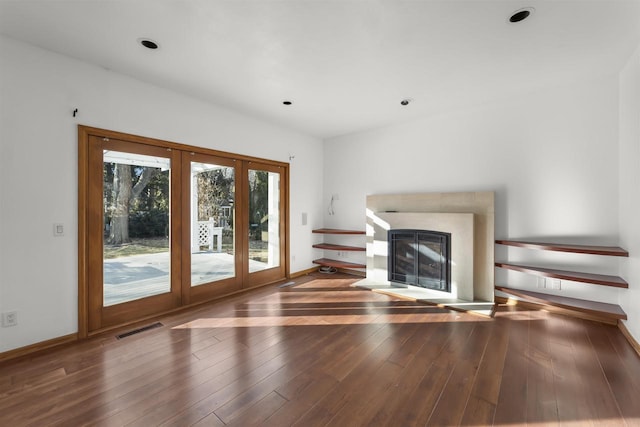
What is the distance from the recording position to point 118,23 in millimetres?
2152

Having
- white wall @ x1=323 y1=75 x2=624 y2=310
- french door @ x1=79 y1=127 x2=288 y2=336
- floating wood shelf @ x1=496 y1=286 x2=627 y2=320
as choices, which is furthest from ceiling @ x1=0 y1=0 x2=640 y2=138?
floating wood shelf @ x1=496 y1=286 x2=627 y2=320

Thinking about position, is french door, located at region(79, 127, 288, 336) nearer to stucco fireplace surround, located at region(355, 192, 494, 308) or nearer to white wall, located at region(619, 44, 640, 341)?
stucco fireplace surround, located at region(355, 192, 494, 308)

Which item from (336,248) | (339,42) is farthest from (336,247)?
(339,42)

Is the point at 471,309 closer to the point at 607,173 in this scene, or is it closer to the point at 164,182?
the point at 607,173

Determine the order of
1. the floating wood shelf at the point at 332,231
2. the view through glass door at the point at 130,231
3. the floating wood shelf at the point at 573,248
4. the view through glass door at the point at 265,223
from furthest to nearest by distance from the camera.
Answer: the floating wood shelf at the point at 332,231
the view through glass door at the point at 265,223
the view through glass door at the point at 130,231
the floating wood shelf at the point at 573,248

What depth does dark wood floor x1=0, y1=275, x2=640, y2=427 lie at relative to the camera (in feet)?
5.65

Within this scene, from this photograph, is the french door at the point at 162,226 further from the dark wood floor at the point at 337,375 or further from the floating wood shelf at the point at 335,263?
the floating wood shelf at the point at 335,263

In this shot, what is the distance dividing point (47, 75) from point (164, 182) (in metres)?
1.38

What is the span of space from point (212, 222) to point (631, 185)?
15.5 feet

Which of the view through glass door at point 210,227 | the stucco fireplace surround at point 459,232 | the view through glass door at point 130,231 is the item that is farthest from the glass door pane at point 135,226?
the stucco fireplace surround at point 459,232

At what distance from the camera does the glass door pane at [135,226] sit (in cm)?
297

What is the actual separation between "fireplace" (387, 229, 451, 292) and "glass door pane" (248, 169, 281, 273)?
197 cm

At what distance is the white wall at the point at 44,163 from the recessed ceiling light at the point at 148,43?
0.82 meters

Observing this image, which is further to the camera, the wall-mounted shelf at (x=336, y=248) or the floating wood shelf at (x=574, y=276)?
the wall-mounted shelf at (x=336, y=248)
